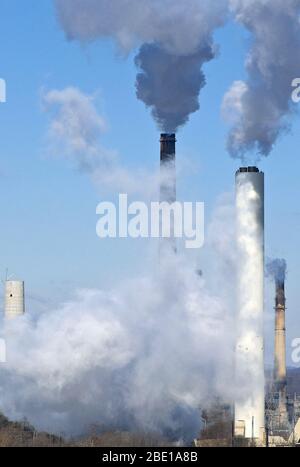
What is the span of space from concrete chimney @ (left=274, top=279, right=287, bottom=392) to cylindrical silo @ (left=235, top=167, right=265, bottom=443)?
47.8ft

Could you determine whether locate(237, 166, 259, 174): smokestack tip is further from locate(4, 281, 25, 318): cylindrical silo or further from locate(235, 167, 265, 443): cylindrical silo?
locate(4, 281, 25, 318): cylindrical silo

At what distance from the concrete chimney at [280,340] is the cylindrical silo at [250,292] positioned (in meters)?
14.6

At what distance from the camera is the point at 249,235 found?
191 feet

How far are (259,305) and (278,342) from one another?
15.6 m

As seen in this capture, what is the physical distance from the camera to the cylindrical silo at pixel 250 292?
5775cm

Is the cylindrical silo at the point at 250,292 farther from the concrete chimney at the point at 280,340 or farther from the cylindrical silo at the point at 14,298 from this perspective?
the cylindrical silo at the point at 14,298

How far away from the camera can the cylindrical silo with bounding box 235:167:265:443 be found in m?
57.8

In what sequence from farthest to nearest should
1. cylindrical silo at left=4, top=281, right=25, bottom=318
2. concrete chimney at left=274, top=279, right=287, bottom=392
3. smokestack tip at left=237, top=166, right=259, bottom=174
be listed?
concrete chimney at left=274, top=279, right=287, bottom=392 < cylindrical silo at left=4, top=281, right=25, bottom=318 < smokestack tip at left=237, top=166, right=259, bottom=174

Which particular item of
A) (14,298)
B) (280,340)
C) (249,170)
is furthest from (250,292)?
(14,298)

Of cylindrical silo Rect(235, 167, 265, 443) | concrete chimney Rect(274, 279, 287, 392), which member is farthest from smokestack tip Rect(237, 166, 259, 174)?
concrete chimney Rect(274, 279, 287, 392)

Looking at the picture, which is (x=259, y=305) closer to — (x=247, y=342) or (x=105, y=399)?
(x=247, y=342)

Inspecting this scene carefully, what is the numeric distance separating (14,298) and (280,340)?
1561cm

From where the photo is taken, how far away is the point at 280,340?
7306 centimetres
